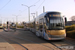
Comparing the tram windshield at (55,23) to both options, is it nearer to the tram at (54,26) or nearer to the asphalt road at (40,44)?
the tram at (54,26)

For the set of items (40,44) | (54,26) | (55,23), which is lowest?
(40,44)

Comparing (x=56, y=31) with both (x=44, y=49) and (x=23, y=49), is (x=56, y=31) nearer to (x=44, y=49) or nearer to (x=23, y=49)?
(x=44, y=49)

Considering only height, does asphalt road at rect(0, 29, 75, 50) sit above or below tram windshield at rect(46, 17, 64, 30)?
below

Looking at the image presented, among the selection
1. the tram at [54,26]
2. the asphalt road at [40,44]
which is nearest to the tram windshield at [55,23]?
the tram at [54,26]

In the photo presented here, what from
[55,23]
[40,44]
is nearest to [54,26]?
[55,23]

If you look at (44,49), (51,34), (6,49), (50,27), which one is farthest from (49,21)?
(6,49)

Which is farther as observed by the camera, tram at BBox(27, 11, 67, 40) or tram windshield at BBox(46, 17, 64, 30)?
tram windshield at BBox(46, 17, 64, 30)

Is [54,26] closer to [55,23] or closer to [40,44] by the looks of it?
[55,23]

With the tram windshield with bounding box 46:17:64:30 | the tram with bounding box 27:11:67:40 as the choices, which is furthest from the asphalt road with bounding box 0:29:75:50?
the tram windshield with bounding box 46:17:64:30

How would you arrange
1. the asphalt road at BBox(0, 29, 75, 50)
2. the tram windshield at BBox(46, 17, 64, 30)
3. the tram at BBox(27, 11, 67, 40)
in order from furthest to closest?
the tram windshield at BBox(46, 17, 64, 30), the tram at BBox(27, 11, 67, 40), the asphalt road at BBox(0, 29, 75, 50)

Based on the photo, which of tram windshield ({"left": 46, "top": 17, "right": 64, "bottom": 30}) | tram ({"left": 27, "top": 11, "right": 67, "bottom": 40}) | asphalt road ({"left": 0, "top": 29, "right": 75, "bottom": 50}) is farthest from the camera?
tram windshield ({"left": 46, "top": 17, "right": 64, "bottom": 30})

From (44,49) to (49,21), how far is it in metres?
4.16

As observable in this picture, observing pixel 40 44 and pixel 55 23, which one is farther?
pixel 55 23

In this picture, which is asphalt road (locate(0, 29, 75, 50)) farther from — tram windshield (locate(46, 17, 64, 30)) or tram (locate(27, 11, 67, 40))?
tram windshield (locate(46, 17, 64, 30))
